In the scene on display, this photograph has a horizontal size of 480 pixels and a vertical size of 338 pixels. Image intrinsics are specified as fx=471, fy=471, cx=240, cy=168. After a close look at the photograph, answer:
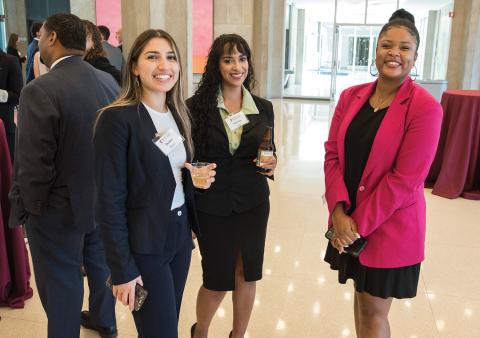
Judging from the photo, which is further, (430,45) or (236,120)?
(430,45)

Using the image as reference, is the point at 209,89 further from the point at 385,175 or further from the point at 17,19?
the point at 17,19

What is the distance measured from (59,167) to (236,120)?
83 cm

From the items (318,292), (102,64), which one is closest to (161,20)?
(102,64)

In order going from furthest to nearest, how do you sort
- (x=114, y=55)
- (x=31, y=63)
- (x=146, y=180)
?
(x=114, y=55) < (x=31, y=63) < (x=146, y=180)

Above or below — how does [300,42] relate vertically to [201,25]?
below

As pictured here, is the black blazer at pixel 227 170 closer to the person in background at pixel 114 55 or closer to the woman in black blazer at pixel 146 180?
the woman in black blazer at pixel 146 180

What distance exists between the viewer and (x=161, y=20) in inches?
237

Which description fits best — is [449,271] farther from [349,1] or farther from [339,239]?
[349,1]

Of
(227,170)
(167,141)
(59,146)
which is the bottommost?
(227,170)

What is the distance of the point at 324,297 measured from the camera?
123 inches

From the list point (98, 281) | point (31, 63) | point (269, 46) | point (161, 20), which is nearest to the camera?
point (98, 281)

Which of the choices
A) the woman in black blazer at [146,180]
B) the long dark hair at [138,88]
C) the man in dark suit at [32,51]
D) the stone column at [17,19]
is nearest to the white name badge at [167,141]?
the woman in black blazer at [146,180]

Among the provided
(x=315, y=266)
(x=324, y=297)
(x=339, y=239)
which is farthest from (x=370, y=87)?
(x=315, y=266)

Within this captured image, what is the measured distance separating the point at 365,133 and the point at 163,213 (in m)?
0.86
